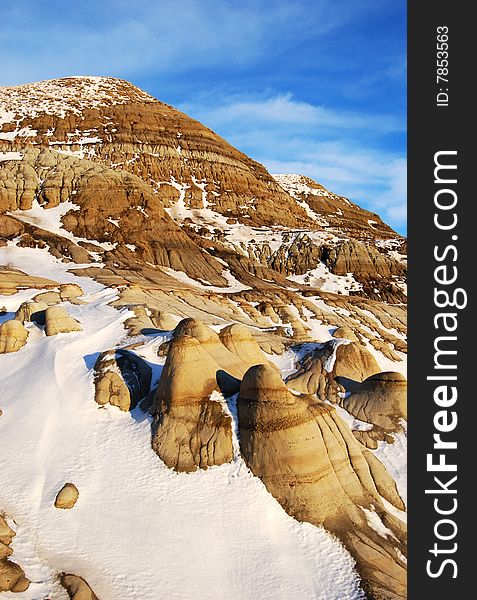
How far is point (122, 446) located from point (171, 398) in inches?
118

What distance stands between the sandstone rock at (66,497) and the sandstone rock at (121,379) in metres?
5.39

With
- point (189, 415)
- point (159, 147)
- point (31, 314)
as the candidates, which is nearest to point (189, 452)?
point (189, 415)

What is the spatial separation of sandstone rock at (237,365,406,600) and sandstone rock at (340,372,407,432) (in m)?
4.97

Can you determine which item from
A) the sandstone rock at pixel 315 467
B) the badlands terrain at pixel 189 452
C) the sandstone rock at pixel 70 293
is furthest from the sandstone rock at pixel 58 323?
the sandstone rock at pixel 315 467

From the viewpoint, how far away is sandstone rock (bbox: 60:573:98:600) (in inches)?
482

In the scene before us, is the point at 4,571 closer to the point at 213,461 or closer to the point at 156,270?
the point at 213,461

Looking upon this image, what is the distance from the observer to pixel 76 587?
12.5 meters

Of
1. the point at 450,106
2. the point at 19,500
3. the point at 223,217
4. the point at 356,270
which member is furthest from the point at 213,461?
the point at 223,217

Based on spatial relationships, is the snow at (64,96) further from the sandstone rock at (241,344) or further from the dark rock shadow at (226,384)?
the dark rock shadow at (226,384)

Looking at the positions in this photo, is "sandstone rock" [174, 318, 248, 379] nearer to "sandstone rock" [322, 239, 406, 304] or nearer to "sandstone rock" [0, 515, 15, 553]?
"sandstone rock" [0, 515, 15, 553]

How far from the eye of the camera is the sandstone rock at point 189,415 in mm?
18438

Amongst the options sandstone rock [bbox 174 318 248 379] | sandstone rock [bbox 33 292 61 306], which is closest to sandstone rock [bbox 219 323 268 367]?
sandstone rock [bbox 174 318 248 379]

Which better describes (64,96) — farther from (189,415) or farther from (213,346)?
(189,415)

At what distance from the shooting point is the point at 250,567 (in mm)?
14516
